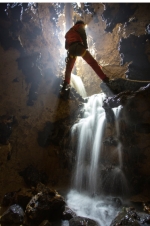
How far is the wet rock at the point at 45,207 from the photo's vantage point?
307 cm

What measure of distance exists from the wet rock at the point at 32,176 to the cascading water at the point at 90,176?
0.85 metres

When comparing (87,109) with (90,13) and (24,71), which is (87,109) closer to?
(24,71)

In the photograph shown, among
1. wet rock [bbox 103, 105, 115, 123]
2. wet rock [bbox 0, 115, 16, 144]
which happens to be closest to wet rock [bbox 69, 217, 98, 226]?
wet rock [bbox 103, 105, 115, 123]

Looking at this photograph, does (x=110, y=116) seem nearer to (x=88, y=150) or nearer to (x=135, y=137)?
(x=135, y=137)

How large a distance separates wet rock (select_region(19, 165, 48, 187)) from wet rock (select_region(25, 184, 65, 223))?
1.19m

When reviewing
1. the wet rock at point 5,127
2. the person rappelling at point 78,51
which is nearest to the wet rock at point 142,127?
the person rappelling at point 78,51

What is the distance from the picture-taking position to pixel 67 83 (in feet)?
20.6

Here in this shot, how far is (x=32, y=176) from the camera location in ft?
14.9

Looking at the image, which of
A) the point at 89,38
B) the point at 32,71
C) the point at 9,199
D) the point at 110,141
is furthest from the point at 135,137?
the point at 89,38

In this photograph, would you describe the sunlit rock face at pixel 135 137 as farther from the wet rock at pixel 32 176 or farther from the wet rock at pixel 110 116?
the wet rock at pixel 32 176

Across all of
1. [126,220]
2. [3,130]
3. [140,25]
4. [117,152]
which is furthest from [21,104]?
[140,25]

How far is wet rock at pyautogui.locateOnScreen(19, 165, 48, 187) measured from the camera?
447 cm

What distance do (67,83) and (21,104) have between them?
1.84m

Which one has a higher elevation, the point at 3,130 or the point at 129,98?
the point at 129,98
